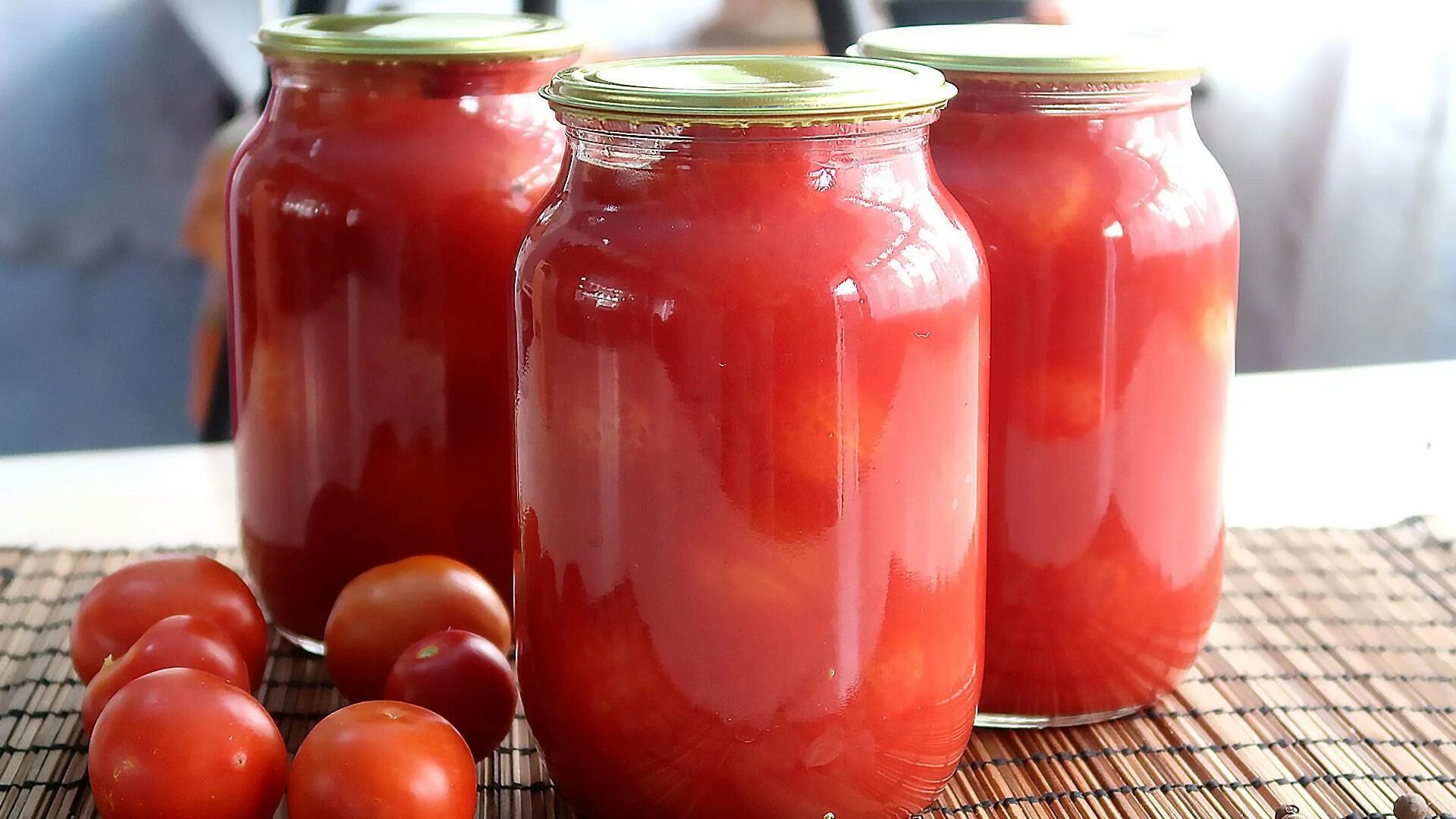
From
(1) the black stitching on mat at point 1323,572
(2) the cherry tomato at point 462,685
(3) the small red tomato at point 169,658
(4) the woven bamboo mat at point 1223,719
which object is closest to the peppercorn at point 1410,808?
(4) the woven bamboo mat at point 1223,719

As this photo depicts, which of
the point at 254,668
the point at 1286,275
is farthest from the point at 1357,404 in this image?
the point at 254,668

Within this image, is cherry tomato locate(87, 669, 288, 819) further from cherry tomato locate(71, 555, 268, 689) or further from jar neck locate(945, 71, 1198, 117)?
jar neck locate(945, 71, 1198, 117)

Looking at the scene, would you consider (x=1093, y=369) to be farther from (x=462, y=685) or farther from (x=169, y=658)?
(x=169, y=658)

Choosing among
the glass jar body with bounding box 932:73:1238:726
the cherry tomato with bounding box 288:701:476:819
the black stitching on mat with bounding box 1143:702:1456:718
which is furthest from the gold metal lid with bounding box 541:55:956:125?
the black stitching on mat with bounding box 1143:702:1456:718

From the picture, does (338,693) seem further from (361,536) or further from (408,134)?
(408,134)

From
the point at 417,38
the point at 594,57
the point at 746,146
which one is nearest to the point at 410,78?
the point at 417,38
